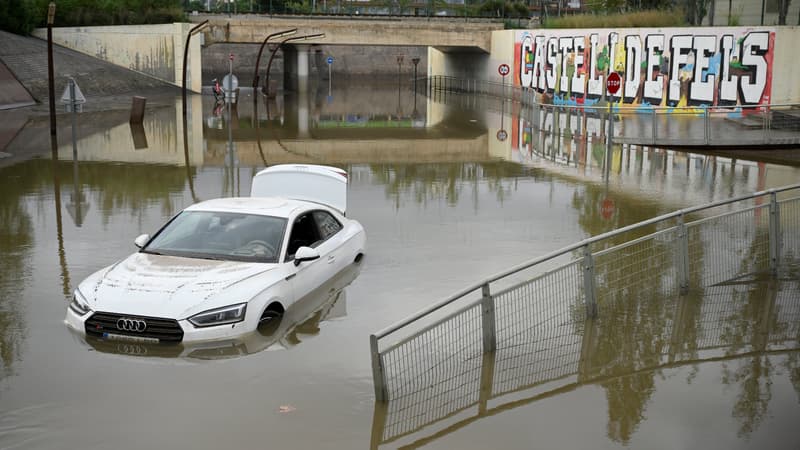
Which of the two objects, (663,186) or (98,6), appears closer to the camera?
(663,186)

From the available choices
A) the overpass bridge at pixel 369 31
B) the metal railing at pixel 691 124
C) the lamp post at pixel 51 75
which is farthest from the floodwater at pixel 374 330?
the overpass bridge at pixel 369 31

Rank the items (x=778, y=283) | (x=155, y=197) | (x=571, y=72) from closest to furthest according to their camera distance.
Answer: (x=778, y=283) < (x=155, y=197) < (x=571, y=72)

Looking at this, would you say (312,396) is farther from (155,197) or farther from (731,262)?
(155,197)

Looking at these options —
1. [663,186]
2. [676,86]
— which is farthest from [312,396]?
[676,86]

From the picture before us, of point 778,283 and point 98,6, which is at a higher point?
point 98,6

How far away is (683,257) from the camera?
11570 millimetres

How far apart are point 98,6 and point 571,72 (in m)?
33.3

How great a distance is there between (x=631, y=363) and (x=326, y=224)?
4824 mm

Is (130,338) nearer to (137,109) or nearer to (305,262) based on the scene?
(305,262)

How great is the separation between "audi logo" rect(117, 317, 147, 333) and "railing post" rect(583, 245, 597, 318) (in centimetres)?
472

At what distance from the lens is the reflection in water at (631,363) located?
27.4ft

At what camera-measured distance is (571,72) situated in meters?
47.0

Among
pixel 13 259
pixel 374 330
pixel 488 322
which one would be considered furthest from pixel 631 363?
pixel 13 259

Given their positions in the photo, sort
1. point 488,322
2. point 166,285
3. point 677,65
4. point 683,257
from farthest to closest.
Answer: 1. point 677,65
2. point 683,257
3. point 166,285
4. point 488,322
